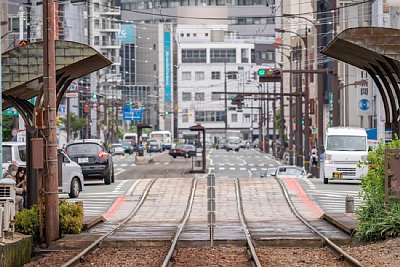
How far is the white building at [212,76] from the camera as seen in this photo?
583 ft

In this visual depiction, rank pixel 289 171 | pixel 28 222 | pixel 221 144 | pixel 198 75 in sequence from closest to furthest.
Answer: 1. pixel 28 222
2. pixel 289 171
3. pixel 221 144
4. pixel 198 75

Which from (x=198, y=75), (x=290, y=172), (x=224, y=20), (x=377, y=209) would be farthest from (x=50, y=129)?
(x=224, y=20)

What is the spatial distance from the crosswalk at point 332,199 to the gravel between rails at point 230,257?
1033 centimetres

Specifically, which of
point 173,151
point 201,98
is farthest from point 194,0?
point 173,151

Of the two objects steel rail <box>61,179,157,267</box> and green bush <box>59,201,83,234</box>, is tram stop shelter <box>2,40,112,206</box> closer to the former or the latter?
green bush <box>59,201,83,234</box>

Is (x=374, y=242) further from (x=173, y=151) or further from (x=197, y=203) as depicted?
(x=173, y=151)

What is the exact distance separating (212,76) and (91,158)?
462ft

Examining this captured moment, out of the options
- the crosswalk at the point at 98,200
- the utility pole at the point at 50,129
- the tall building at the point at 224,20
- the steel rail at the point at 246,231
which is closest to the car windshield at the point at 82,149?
the crosswalk at the point at 98,200

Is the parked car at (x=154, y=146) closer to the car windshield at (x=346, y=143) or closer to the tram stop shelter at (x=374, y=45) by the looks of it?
the car windshield at (x=346, y=143)

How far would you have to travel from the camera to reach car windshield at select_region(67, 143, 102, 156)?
134 ft

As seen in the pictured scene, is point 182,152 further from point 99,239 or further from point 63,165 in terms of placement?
point 99,239

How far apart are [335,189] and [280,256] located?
19.8m

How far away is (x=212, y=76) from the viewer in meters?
181

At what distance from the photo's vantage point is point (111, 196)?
116 ft
